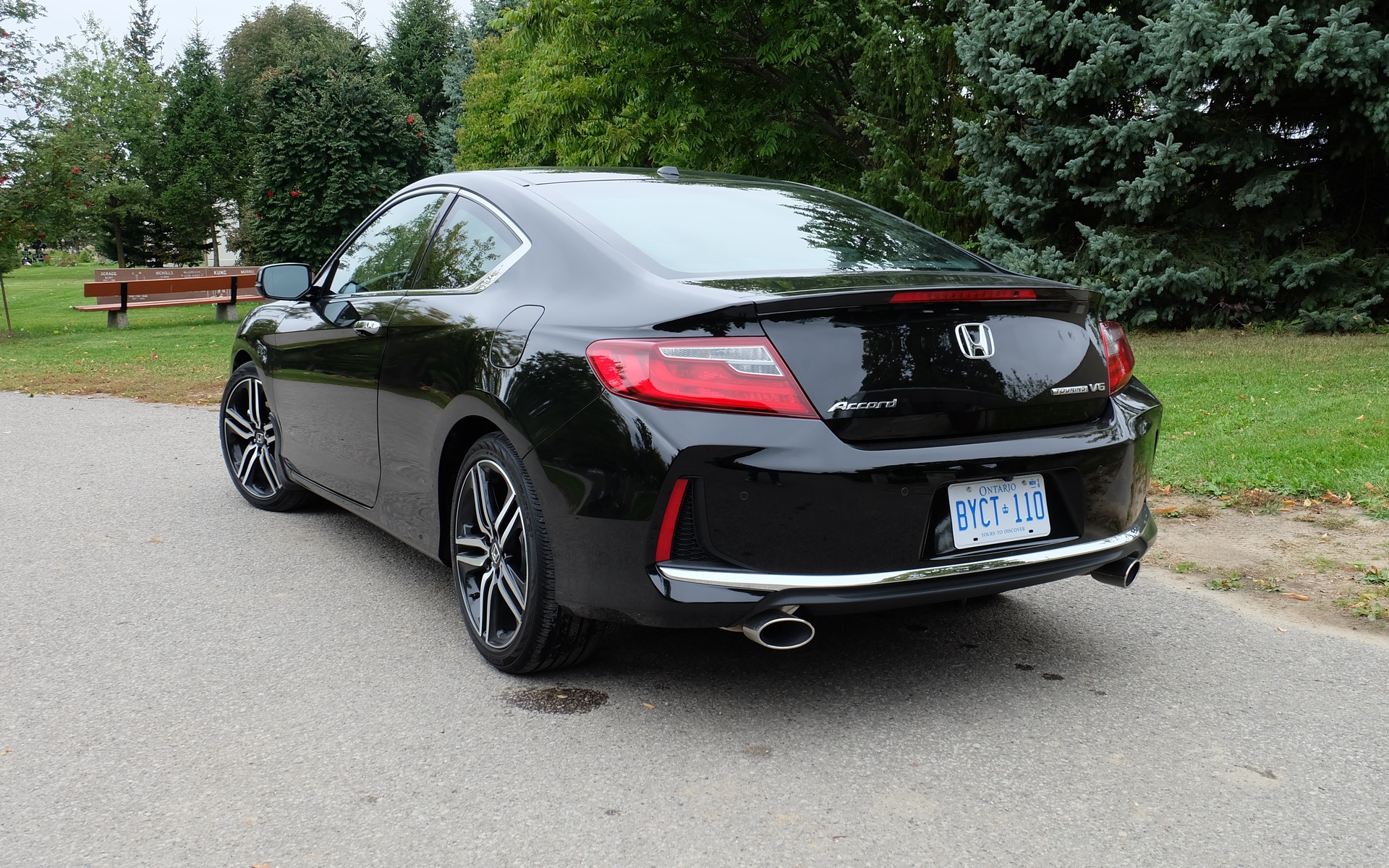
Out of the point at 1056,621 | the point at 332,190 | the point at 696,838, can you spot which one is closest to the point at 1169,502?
the point at 1056,621

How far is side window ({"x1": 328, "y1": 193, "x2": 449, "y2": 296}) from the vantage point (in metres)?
4.46

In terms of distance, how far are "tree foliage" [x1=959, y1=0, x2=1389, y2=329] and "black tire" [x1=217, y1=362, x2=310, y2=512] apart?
910cm

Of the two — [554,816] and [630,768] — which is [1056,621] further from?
[554,816]

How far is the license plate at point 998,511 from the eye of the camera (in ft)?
10.1

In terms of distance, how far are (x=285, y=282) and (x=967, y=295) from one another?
10.3 feet

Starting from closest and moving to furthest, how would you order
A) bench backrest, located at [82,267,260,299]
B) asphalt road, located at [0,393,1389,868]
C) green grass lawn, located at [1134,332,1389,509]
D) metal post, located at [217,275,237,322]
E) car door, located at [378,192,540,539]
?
asphalt road, located at [0,393,1389,868] < car door, located at [378,192,540,539] < green grass lawn, located at [1134,332,1389,509] < bench backrest, located at [82,267,260,299] < metal post, located at [217,275,237,322]

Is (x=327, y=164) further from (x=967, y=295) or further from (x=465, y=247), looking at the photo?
(x=967, y=295)

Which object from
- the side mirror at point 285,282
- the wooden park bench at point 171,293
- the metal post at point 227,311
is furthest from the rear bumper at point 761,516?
the metal post at point 227,311

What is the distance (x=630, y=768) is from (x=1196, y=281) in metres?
11.1

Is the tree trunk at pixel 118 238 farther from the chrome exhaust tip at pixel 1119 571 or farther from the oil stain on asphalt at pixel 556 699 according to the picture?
the chrome exhaust tip at pixel 1119 571

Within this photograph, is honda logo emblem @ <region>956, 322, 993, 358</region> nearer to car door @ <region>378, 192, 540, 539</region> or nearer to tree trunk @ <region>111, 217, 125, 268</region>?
car door @ <region>378, 192, 540, 539</region>

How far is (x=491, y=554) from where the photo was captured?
12.0 feet

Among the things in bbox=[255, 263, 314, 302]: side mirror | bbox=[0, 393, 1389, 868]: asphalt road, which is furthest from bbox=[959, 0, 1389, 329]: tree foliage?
bbox=[255, 263, 314, 302]: side mirror

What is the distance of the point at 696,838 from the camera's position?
259 cm
